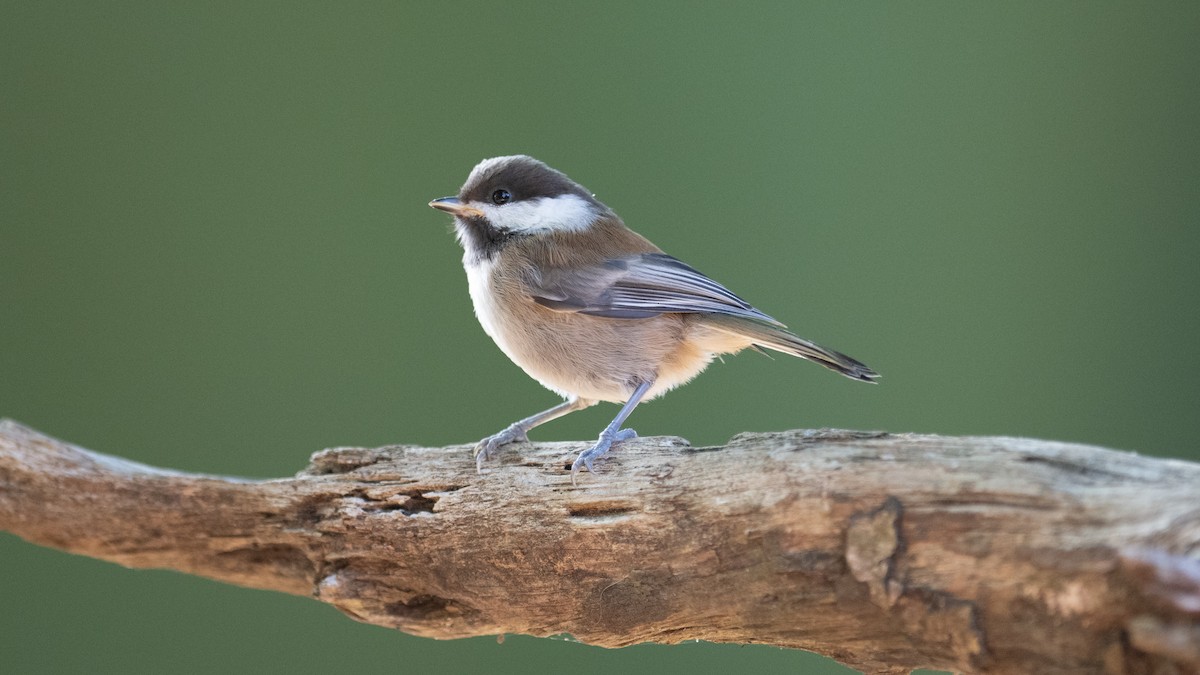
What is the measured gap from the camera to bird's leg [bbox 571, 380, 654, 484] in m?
2.16

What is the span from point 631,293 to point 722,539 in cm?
75

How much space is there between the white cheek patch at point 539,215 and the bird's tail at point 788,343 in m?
0.47

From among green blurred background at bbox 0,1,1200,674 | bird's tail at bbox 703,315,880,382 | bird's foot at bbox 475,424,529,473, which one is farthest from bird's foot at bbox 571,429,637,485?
green blurred background at bbox 0,1,1200,674

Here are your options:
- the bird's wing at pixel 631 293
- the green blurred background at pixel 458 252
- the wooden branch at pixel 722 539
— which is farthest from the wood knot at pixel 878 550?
the green blurred background at pixel 458 252

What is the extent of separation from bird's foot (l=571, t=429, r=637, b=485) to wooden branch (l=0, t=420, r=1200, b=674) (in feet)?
0.11

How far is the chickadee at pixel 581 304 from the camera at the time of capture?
94.0 inches

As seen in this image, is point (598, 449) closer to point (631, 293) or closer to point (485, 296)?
point (631, 293)

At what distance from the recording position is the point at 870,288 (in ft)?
13.5

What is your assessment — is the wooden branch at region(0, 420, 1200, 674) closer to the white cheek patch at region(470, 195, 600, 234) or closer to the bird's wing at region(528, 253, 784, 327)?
the bird's wing at region(528, 253, 784, 327)

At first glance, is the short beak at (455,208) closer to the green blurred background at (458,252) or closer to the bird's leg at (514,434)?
the bird's leg at (514,434)

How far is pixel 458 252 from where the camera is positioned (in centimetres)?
395

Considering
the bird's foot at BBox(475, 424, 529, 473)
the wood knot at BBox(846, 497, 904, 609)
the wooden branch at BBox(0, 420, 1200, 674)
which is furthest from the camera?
the bird's foot at BBox(475, 424, 529, 473)

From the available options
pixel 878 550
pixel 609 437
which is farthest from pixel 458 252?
pixel 878 550

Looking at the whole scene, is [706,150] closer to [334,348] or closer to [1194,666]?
[334,348]
